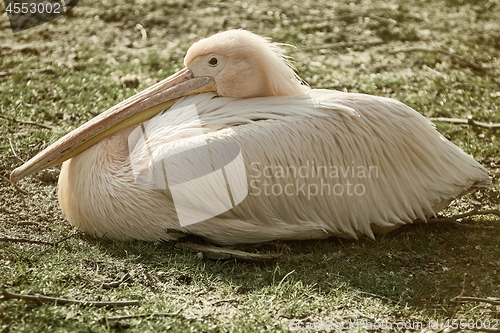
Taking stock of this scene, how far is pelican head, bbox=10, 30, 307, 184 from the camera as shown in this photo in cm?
381

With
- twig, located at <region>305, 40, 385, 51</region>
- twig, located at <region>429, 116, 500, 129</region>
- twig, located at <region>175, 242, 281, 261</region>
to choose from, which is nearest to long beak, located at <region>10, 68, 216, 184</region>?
twig, located at <region>175, 242, 281, 261</region>

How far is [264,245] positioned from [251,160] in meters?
0.56

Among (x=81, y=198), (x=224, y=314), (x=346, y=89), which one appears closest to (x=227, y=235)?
(x=224, y=314)

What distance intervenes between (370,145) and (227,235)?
3.50ft

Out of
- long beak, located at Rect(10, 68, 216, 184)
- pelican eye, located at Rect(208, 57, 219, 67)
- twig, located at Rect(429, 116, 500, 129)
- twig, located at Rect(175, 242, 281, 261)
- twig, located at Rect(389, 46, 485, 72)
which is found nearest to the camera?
twig, located at Rect(175, 242, 281, 261)

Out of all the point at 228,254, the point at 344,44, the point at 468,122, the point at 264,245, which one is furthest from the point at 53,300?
the point at 344,44

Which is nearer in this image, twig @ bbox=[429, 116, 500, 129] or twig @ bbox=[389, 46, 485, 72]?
twig @ bbox=[429, 116, 500, 129]

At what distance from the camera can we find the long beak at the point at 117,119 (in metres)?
3.78

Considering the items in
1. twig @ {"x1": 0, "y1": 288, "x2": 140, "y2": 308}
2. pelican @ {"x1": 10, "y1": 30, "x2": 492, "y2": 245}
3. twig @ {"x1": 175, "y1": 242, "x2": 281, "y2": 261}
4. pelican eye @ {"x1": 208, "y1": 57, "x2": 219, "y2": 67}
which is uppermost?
pelican eye @ {"x1": 208, "y1": 57, "x2": 219, "y2": 67}

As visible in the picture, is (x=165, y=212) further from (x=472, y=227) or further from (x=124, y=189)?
(x=472, y=227)

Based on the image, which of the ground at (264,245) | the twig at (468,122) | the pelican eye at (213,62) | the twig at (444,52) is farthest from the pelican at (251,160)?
the twig at (444,52)

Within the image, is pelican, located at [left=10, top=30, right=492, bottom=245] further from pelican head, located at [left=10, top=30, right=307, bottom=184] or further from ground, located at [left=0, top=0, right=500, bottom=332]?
ground, located at [left=0, top=0, right=500, bottom=332]

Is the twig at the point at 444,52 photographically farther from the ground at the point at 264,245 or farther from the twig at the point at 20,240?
the twig at the point at 20,240

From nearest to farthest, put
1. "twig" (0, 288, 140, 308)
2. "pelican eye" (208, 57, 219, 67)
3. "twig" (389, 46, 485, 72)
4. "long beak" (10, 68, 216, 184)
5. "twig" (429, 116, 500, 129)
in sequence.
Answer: "twig" (0, 288, 140, 308) < "long beak" (10, 68, 216, 184) < "pelican eye" (208, 57, 219, 67) < "twig" (429, 116, 500, 129) < "twig" (389, 46, 485, 72)
